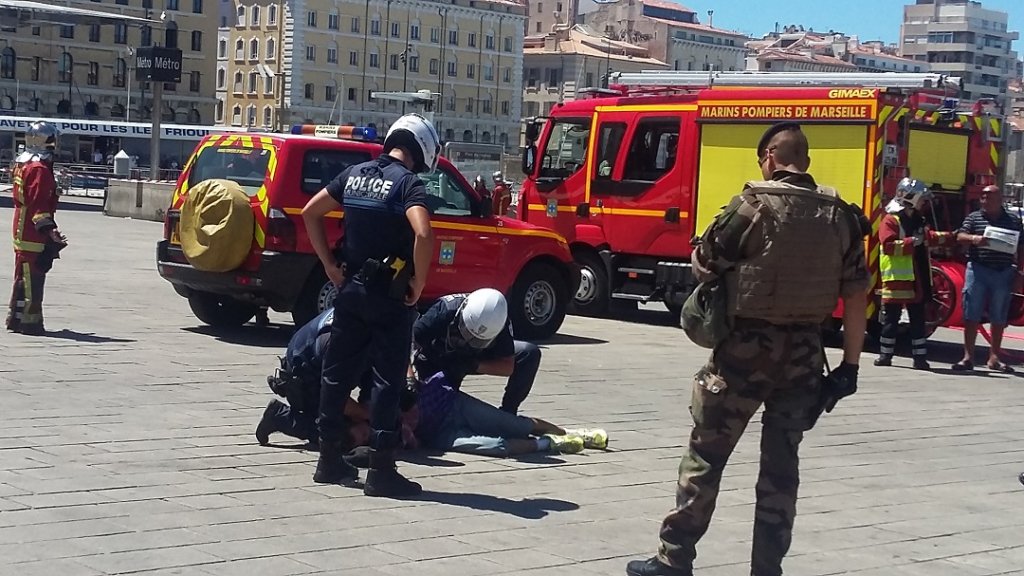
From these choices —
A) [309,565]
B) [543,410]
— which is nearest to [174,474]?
[309,565]

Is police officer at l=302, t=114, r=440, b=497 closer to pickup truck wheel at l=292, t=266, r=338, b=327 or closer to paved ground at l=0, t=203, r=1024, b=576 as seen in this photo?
paved ground at l=0, t=203, r=1024, b=576

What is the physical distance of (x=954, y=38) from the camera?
7082 inches

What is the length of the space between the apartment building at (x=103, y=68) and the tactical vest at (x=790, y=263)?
87.1m

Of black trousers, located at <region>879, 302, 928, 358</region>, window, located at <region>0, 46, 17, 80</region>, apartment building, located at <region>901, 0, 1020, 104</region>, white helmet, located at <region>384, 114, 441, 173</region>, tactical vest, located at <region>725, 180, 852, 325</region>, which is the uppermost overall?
apartment building, located at <region>901, 0, 1020, 104</region>

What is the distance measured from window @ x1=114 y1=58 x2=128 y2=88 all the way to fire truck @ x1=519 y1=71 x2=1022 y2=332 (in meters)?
83.5

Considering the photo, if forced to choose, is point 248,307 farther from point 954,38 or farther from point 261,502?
point 954,38

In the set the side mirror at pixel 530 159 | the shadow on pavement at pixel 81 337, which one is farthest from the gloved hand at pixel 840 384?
the side mirror at pixel 530 159

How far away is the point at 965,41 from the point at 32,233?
179 metres

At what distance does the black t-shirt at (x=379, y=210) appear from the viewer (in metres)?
6.77

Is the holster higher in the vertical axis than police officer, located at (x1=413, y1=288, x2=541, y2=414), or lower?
higher

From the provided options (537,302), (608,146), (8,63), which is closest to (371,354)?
(537,302)

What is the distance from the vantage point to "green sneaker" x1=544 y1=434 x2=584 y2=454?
8.47 m

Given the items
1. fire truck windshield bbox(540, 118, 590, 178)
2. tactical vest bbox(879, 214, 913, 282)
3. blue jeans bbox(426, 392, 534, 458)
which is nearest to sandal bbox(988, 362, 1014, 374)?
tactical vest bbox(879, 214, 913, 282)

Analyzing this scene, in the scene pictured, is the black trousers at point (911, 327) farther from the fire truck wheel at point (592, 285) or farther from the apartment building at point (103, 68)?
the apartment building at point (103, 68)
